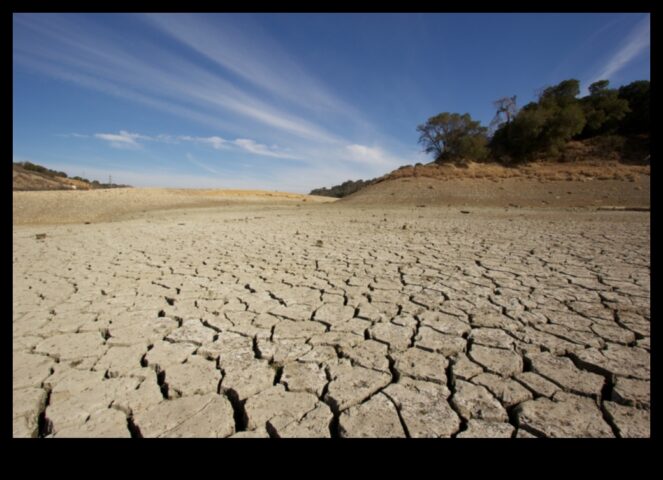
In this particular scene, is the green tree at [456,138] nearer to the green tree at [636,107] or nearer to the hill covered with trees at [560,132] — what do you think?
the hill covered with trees at [560,132]

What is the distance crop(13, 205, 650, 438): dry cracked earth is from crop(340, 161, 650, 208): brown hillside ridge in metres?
10.7

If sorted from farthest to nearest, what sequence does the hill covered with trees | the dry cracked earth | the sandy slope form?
1. the hill covered with trees
2. the sandy slope
3. the dry cracked earth

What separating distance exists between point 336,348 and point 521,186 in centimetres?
1692

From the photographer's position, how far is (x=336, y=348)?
1.81m

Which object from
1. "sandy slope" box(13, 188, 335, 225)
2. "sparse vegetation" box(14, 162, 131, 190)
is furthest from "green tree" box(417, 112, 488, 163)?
"sparse vegetation" box(14, 162, 131, 190)

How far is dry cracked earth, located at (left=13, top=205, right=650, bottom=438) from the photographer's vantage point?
4.11 feet

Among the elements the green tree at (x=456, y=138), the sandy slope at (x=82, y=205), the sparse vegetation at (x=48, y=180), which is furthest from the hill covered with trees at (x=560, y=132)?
the sparse vegetation at (x=48, y=180)

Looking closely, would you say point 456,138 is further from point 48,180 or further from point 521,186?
point 48,180

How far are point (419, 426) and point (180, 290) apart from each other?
250cm

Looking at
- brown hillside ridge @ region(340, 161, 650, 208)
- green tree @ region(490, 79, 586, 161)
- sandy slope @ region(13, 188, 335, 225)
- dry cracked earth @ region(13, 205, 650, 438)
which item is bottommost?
dry cracked earth @ region(13, 205, 650, 438)

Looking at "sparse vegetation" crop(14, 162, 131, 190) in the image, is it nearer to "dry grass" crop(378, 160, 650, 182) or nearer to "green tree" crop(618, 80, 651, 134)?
"dry grass" crop(378, 160, 650, 182)

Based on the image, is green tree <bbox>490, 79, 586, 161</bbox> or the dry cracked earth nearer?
the dry cracked earth

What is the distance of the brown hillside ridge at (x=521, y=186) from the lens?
41.4 feet
